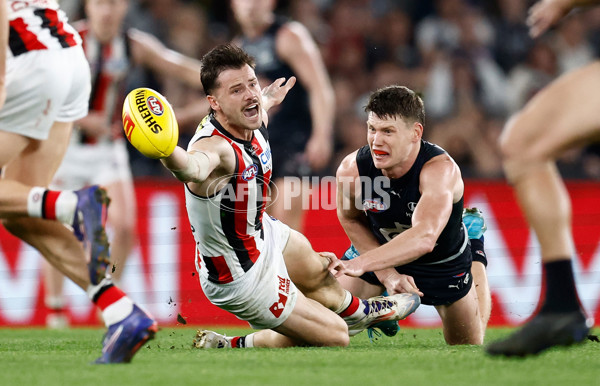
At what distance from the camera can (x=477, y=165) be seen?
1125cm

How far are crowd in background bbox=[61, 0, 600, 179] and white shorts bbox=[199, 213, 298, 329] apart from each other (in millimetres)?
5715

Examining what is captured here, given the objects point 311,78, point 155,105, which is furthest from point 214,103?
point 311,78

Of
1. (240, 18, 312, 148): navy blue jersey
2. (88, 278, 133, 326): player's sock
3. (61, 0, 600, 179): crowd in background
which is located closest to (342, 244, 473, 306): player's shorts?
(88, 278, 133, 326): player's sock

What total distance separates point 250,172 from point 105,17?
3.98 meters

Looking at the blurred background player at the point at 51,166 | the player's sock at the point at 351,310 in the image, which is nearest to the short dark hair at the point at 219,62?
the blurred background player at the point at 51,166

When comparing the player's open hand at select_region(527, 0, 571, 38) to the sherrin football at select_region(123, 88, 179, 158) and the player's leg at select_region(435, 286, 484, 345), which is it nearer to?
the sherrin football at select_region(123, 88, 179, 158)

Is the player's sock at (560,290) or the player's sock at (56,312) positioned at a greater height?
the player's sock at (560,290)

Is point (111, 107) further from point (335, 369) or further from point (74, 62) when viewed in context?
point (335, 369)

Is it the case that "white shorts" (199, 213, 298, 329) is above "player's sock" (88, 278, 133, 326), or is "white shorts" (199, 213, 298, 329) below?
below

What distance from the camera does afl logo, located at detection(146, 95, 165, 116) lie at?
4312 mm

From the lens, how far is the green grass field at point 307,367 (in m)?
3.58

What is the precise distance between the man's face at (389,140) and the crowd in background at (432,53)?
5433 millimetres

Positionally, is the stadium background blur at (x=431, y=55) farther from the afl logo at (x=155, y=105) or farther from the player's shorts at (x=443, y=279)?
the afl logo at (x=155, y=105)

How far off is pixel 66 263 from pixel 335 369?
137 cm
